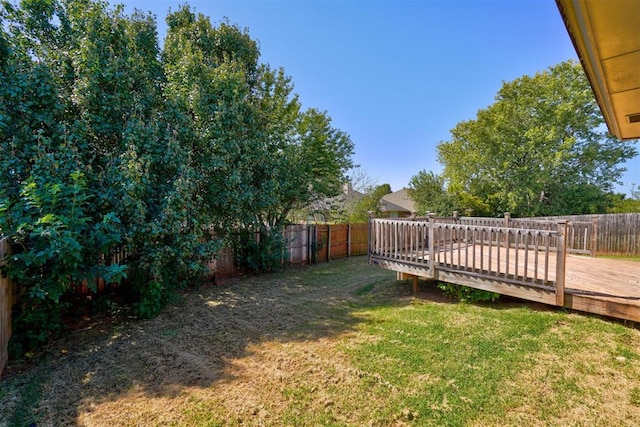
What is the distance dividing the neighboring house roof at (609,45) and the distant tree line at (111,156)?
4746 mm

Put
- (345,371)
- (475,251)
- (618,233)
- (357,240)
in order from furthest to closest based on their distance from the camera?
(357,240)
(618,233)
(475,251)
(345,371)

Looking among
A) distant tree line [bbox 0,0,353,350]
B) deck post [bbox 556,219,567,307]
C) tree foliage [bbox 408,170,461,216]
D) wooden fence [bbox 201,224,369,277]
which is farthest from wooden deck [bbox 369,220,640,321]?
tree foliage [bbox 408,170,461,216]

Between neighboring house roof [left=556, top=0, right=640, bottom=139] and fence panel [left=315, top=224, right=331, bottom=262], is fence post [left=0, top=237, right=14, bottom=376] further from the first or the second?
fence panel [left=315, top=224, right=331, bottom=262]

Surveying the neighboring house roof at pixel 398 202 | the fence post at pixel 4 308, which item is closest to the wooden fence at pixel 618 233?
the fence post at pixel 4 308

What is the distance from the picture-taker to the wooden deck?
4074 millimetres

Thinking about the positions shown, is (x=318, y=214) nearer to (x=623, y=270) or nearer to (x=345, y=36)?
(x=345, y=36)

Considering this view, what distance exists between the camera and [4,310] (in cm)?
331

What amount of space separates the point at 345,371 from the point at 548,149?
58.2 ft

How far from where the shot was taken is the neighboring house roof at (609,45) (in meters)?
1.39

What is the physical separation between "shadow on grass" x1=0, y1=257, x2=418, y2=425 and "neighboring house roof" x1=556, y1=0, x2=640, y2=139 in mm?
3883

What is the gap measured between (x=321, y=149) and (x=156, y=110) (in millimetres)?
6819

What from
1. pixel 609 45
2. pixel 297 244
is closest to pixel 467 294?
pixel 609 45

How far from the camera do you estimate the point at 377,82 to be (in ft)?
37.9

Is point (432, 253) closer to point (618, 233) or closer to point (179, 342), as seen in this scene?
point (179, 342)
